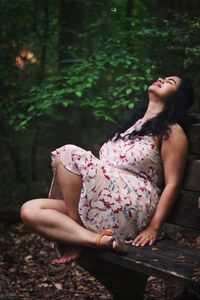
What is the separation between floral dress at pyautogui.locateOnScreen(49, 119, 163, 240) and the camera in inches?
124

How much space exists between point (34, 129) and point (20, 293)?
3.69 meters

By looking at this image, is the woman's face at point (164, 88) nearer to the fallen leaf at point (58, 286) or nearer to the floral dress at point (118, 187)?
the floral dress at point (118, 187)

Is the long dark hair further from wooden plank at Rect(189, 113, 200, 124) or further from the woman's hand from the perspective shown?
the woman's hand

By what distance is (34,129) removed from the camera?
7516mm

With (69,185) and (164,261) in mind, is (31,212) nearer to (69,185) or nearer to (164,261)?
(69,185)

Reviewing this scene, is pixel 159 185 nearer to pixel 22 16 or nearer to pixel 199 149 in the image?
pixel 199 149

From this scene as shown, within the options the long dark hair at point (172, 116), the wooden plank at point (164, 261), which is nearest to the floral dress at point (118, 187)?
the long dark hair at point (172, 116)

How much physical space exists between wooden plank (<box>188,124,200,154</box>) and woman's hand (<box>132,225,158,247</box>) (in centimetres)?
63

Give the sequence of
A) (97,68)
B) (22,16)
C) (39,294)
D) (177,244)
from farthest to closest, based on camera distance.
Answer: (22,16) < (97,68) < (39,294) < (177,244)

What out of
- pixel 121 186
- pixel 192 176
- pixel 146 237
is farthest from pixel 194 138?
pixel 146 237

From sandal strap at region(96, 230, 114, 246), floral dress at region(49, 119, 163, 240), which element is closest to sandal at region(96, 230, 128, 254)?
sandal strap at region(96, 230, 114, 246)

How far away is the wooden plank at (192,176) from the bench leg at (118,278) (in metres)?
0.68

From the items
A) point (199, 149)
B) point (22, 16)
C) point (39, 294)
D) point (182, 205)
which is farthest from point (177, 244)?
point (22, 16)

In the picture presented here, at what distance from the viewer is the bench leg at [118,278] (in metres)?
3.26
